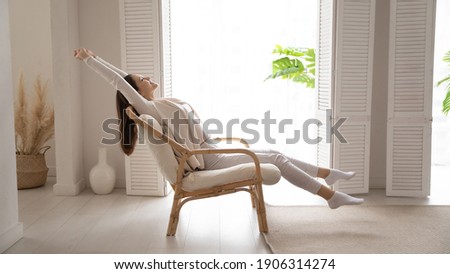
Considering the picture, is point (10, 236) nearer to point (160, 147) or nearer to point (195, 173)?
point (160, 147)

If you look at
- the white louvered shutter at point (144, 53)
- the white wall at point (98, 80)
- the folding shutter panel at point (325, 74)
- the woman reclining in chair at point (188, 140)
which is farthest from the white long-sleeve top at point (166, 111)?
the folding shutter panel at point (325, 74)

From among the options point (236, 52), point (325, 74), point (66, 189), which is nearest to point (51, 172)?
point (66, 189)

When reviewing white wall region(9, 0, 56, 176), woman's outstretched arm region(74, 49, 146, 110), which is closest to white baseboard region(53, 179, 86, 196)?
white wall region(9, 0, 56, 176)

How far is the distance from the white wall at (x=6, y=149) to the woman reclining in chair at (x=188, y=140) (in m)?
0.54

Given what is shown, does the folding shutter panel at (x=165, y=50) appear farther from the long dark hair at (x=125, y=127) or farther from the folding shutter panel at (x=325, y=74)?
the folding shutter panel at (x=325, y=74)

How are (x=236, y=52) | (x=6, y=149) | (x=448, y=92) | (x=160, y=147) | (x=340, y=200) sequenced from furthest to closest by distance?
(x=236, y=52) → (x=448, y=92) → (x=340, y=200) → (x=160, y=147) → (x=6, y=149)

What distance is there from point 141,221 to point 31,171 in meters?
1.80

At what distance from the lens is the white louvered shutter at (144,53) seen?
495 centimetres

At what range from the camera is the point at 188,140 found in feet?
13.4

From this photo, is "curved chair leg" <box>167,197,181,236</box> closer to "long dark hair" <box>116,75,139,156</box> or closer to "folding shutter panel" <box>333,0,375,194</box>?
"long dark hair" <box>116,75,139,156</box>

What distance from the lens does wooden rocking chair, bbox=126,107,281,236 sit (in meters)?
3.70

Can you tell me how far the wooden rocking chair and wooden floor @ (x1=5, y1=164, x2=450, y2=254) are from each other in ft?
0.77

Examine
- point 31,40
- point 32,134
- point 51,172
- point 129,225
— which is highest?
point 31,40

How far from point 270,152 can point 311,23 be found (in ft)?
10.6
